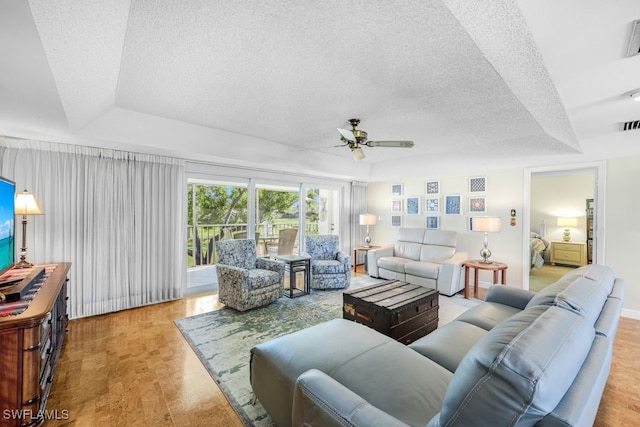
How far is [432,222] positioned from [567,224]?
Result: 3.66 m

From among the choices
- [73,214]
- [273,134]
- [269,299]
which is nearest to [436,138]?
[273,134]

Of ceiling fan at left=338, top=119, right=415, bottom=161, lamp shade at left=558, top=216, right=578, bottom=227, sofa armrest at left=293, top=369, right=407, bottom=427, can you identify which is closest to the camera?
sofa armrest at left=293, top=369, right=407, bottom=427

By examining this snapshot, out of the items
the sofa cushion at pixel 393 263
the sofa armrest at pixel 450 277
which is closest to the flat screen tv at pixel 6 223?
the sofa cushion at pixel 393 263

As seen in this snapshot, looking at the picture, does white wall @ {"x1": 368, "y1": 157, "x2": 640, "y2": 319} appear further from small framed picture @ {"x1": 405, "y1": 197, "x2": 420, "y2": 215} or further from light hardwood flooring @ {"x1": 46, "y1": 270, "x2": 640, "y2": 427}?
light hardwood flooring @ {"x1": 46, "y1": 270, "x2": 640, "y2": 427}

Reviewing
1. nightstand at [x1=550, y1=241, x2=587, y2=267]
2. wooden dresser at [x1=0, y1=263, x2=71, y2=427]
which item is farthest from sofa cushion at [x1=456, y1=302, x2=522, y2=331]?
nightstand at [x1=550, y1=241, x2=587, y2=267]

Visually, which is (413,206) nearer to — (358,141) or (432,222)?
(432,222)

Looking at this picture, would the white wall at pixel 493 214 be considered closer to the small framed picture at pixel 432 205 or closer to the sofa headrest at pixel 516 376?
the small framed picture at pixel 432 205

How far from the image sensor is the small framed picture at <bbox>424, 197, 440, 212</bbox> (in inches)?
217

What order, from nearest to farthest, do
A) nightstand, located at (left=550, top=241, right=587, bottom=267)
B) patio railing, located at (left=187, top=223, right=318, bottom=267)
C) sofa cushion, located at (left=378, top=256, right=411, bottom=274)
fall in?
patio railing, located at (left=187, top=223, right=318, bottom=267)
sofa cushion, located at (left=378, top=256, right=411, bottom=274)
nightstand, located at (left=550, top=241, right=587, bottom=267)

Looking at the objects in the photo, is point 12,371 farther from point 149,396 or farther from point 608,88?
point 608,88

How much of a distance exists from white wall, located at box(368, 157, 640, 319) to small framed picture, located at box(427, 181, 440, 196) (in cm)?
8

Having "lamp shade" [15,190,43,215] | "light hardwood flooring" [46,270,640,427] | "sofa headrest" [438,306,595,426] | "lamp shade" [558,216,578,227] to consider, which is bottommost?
"light hardwood flooring" [46,270,640,427]

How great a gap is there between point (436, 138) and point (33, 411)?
4497 mm

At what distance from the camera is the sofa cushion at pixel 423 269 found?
14.6ft
